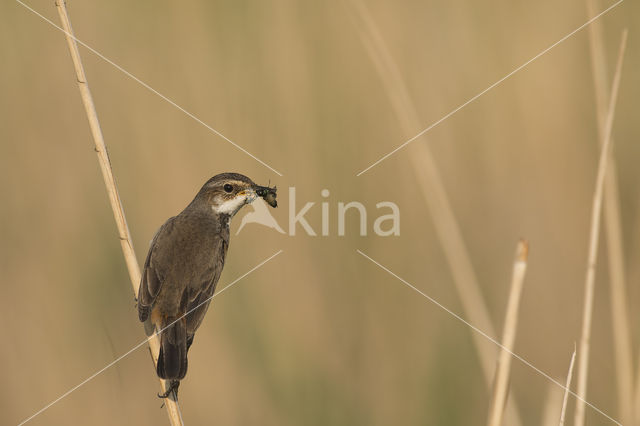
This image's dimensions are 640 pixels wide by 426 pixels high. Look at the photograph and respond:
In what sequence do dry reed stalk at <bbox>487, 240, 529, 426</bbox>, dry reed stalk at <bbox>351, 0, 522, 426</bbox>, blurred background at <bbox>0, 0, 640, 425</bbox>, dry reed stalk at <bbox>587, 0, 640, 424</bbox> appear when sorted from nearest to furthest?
dry reed stalk at <bbox>487, 240, 529, 426</bbox> < dry reed stalk at <bbox>587, 0, 640, 424</bbox> < dry reed stalk at <bbox>351, 0, 522, 426</bbox> < blurred background at <bbox>0, 0, 640, 425</bbox>

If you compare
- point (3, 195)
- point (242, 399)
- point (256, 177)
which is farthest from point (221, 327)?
point (3, 195)

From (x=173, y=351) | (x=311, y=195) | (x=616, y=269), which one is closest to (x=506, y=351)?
(x=616, y=269)

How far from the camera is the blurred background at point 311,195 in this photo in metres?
4.59

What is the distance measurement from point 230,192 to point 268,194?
0.62 feet

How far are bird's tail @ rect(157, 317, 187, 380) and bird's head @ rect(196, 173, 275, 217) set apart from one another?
25.7 inches

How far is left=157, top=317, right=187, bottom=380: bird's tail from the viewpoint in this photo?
289 cm

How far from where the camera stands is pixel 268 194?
12.0 ft

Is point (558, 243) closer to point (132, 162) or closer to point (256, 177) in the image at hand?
point (256, 177)

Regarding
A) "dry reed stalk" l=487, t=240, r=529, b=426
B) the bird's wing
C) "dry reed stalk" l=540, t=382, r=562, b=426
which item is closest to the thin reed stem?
"dry reed stalk" l=540, t=382, r=562, b=426

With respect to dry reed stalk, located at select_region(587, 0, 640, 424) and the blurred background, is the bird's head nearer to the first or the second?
the blurred background

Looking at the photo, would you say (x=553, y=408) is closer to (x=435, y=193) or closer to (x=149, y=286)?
(x=435, y=193)

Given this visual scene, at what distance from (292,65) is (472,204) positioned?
5.51ft

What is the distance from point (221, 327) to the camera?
4.73 meters

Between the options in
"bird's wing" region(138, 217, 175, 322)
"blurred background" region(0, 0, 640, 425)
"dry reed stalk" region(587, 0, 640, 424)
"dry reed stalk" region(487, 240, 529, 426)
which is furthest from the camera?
"blurred background" region(0, 0, 640, 425)
